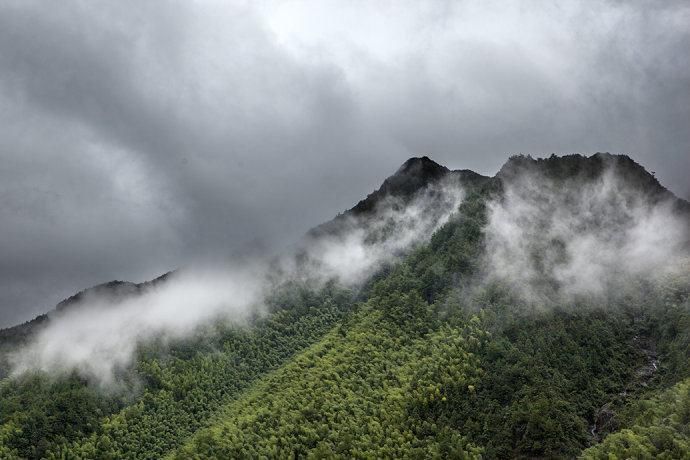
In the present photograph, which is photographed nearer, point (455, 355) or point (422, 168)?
point (455, 355)

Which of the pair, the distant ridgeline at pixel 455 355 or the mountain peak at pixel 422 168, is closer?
the distant ridgeline at pixel 455 355

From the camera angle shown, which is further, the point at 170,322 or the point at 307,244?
the point at 307,244

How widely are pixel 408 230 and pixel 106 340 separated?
185ft

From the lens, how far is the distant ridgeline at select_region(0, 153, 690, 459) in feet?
251

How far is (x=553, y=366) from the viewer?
82.7 meters

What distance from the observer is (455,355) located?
3442 inches

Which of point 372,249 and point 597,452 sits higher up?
point 372,249

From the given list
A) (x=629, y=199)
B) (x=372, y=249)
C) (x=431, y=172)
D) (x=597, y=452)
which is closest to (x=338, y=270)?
(x=372, y=249)

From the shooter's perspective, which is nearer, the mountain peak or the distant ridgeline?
the distant ridgeline

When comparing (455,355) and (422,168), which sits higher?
(422,168)

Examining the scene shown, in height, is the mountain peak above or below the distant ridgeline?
above

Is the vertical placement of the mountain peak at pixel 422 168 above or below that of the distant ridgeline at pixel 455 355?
above

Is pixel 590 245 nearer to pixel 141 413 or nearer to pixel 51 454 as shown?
pixel 141 413

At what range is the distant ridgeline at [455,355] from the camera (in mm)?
76625
